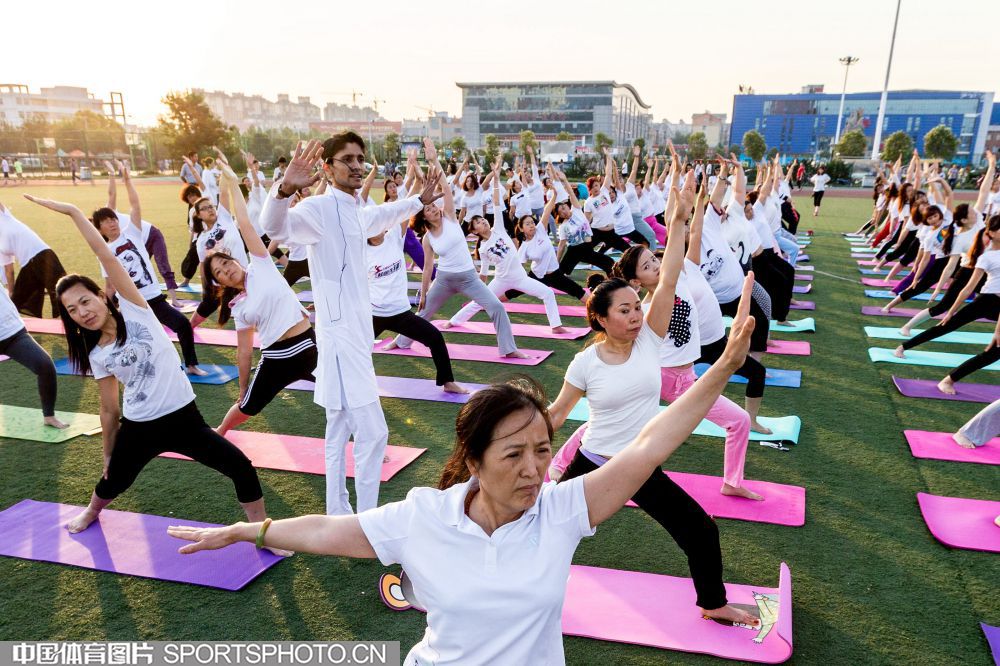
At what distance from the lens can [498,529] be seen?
66.3 inches

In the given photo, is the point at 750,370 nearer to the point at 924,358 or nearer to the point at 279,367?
the point at 279,367

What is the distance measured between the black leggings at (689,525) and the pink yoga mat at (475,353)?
14.3 feet

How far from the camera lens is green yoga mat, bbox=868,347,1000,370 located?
7.34 metres

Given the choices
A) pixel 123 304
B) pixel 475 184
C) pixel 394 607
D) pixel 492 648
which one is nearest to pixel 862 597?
pixel 394 607

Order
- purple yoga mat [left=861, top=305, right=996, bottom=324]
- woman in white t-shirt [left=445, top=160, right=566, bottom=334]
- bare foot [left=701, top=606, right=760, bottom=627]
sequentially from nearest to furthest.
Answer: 1. bare foot [left=701, top=606, right=760, bottom=627]
2. woman in white t-shirt [left=445, top=160, right=566, bottom=334]
3. purple yoga mat [left=861, top=305, right=996, bottom=324]

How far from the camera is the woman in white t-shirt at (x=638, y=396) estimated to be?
3098mm

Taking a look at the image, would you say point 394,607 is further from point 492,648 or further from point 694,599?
point 492,648

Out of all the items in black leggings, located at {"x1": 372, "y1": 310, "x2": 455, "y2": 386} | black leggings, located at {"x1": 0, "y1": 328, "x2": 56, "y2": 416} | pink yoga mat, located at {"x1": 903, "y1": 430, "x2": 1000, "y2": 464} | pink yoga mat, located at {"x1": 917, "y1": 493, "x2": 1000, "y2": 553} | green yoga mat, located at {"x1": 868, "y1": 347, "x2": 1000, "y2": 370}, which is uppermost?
black leggings, located at {"x1": 372, "y1": 310, "x2": 455, "y2": 386}

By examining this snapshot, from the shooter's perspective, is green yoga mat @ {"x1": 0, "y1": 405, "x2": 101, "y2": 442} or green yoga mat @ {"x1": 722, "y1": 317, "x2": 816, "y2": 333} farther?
green yoga mat @ {"x1": 722, "y1": 317, "x2": 816, "y2": 333}

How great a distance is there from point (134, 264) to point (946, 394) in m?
8.33

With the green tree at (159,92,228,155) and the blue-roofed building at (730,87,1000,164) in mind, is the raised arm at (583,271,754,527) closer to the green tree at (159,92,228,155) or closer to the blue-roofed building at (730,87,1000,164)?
the green tree at (159,92,228,155)

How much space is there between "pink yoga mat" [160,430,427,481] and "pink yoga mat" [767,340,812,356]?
4.79 metres

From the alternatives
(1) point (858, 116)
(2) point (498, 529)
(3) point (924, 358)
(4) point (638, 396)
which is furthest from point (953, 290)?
(1) point (858, 116)

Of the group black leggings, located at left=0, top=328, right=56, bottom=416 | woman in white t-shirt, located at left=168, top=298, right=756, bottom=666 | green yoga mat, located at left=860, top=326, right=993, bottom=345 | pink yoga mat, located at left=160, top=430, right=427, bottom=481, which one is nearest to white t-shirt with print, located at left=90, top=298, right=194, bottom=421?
pink yoga mat, located at left=160, top=430, right=427, bottom=481
